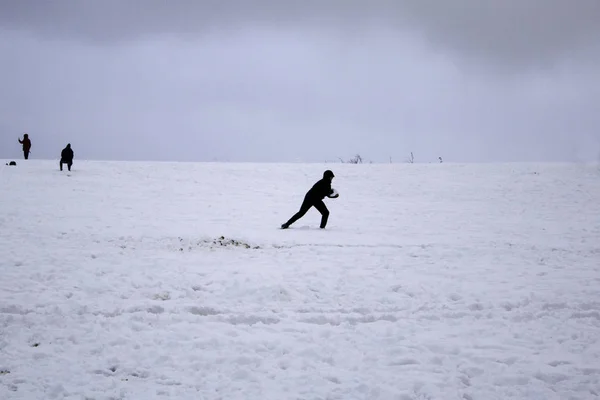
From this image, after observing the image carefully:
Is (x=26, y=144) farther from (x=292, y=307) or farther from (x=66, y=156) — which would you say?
(x=292, y=307)

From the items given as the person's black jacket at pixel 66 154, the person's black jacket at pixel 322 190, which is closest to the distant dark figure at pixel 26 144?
the person's black jacket at pixel 66 154

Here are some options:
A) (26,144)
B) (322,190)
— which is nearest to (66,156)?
(26,144)

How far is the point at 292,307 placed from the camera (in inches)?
299

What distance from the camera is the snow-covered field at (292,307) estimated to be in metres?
5.32

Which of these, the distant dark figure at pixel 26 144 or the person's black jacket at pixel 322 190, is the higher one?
the distant dark figure at pixel 26 144

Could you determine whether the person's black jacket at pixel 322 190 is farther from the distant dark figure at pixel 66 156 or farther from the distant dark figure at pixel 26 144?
the distant dark figure at pixel 26 144

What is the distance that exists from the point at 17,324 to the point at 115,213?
35.9 feet

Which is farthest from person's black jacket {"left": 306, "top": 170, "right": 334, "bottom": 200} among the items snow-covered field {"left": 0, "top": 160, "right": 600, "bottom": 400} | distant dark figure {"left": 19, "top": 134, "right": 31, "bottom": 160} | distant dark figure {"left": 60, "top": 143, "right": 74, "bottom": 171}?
distant dark figure {"left": 19, "top": 134, "right": 31, "bottom": 160}

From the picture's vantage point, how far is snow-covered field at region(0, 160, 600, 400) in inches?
210

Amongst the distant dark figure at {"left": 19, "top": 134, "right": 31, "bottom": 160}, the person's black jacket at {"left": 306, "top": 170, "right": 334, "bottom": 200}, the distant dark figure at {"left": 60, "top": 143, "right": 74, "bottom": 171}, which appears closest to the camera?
the person's black jacket at {"left": 306, "top": 170, "right": 334, "bottom": 200}

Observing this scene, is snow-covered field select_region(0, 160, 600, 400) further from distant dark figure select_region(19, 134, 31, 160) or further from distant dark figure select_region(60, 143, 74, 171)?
distant dark figure select_region(19, 134, 31, 160)

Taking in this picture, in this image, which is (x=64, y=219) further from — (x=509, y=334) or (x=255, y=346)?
(x=509, y=334)

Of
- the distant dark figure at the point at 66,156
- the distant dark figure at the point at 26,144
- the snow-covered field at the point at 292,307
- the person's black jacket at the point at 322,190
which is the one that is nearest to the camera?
the snow-covered field at the point at 292,307

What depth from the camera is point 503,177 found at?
91.3ft
